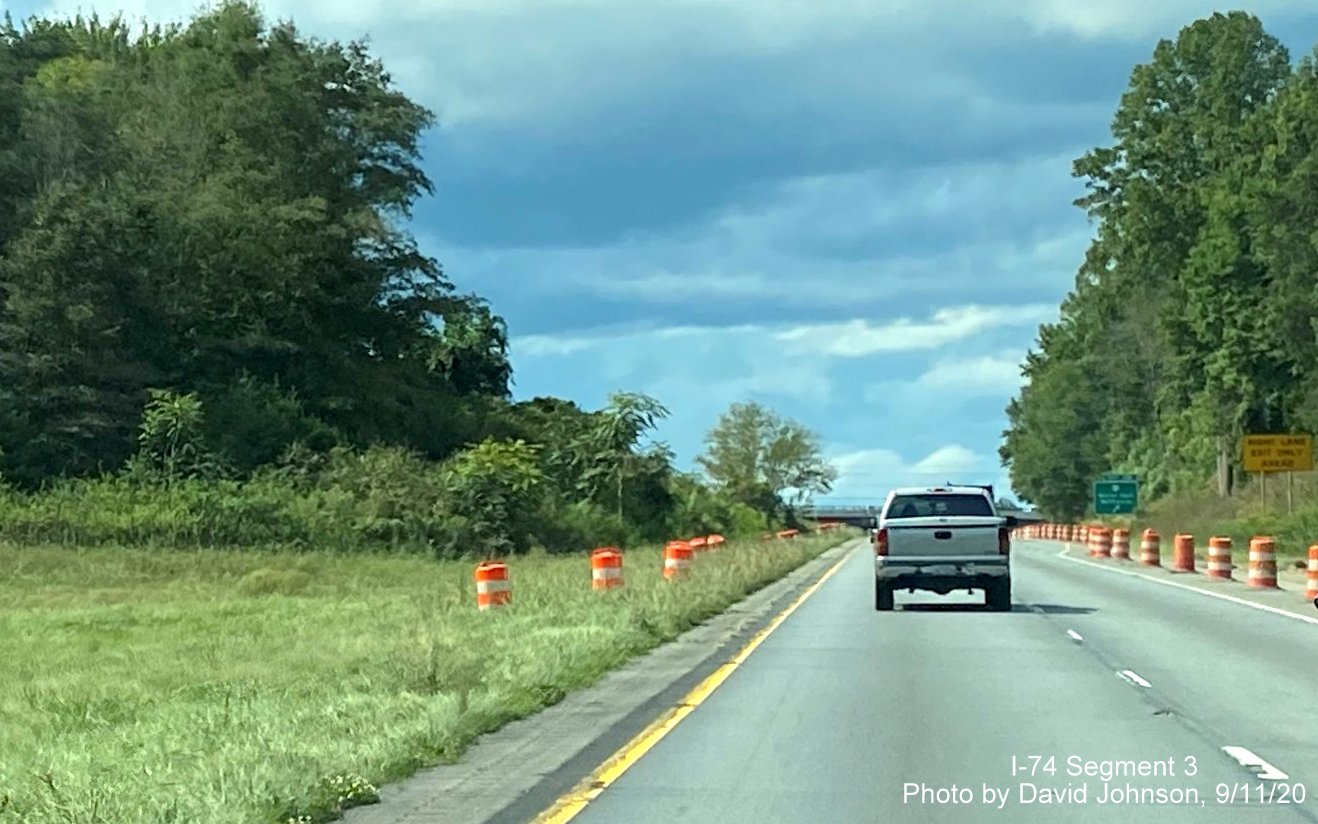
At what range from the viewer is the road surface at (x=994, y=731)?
12.0m

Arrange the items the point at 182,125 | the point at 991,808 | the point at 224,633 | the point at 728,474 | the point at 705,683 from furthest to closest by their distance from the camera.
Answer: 1. the point at 728,474
2. the point at 182,125
3. the point at 224,633
4. the point at 705,683
5. the point at 991,808

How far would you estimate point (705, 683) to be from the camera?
64.4ft

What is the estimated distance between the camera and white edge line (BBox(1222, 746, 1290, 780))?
42.8 feet

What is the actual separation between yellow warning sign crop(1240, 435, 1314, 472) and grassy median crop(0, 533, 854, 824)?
25000 mm

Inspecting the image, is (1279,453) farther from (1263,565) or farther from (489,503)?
(489,503)

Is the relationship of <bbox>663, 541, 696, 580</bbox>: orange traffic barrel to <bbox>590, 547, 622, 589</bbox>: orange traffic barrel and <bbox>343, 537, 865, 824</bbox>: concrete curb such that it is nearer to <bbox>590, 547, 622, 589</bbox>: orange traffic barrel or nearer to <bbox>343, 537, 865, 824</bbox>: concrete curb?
<bbox>590, 547, 622, 589</bbox>: orange traffic barrel

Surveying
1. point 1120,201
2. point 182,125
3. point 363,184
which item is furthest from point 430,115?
point 1120,201

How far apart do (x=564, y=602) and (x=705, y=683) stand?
35.8ft

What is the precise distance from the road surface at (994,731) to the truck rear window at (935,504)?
237 inches

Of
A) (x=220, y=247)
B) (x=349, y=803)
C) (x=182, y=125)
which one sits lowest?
(x=349, y=803)

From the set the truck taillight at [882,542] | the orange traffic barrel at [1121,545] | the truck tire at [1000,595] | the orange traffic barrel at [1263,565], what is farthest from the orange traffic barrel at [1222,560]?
the orange traffic barrel at [1121,545]

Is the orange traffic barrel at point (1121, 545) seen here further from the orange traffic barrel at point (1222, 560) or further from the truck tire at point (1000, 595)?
the truck tire at point (1000, 595)

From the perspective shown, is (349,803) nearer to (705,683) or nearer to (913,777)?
(913,777)

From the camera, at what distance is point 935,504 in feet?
111
